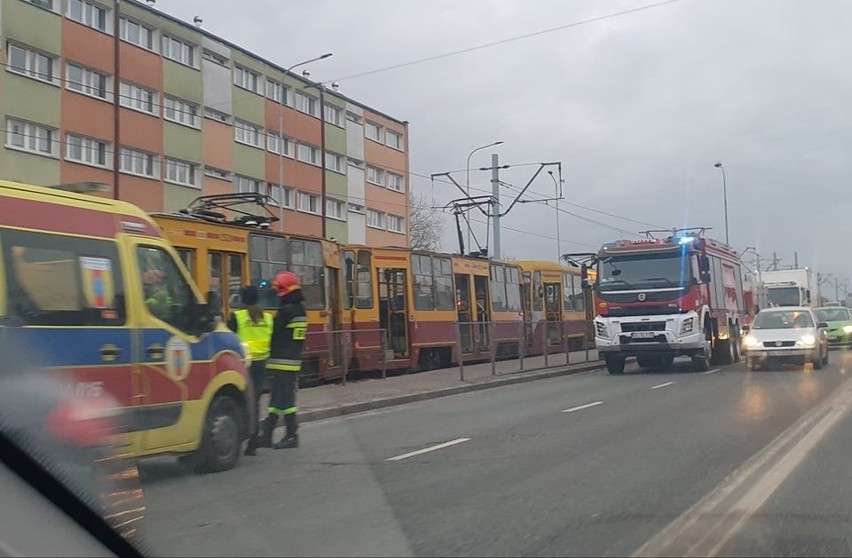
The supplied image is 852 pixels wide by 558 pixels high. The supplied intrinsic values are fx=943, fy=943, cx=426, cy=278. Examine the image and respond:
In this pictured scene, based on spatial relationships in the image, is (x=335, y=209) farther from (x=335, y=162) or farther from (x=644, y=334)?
(x=644, y=334)

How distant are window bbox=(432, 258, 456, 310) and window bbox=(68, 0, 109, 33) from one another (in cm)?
1647

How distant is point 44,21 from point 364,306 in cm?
1701

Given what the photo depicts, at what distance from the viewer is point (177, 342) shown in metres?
8.16

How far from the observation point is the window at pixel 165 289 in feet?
Answer: 25.9

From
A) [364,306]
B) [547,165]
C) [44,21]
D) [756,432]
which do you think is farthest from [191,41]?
[756,432]

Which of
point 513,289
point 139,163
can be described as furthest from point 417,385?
point 139,163

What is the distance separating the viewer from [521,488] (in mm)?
7836

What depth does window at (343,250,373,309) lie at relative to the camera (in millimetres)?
20922

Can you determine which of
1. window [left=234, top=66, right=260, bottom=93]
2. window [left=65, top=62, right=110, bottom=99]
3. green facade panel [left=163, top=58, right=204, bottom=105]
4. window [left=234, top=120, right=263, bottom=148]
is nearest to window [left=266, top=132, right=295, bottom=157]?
window [left=234, top=120, right=263, bottom=148]

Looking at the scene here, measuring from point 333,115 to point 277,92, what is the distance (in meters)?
Result: 5.39

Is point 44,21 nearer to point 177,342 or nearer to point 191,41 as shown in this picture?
point 191,41

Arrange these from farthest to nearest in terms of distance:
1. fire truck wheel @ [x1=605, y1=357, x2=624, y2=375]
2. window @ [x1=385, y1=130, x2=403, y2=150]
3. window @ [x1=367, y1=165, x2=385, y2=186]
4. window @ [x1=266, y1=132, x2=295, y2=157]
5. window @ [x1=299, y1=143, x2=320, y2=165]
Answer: window @ [x1=385, y1=130, x2=403, y2=150] → window @ [x1=367, y1=165, x2=385, y2=186] → window @ [x1=299, y1=143, x2=320, y2=165] → window @ [x1=266, y1=132, x2=295, y2=157] → fire truck wheel @ [x1=605, y1=357, x2=624, y2=375]

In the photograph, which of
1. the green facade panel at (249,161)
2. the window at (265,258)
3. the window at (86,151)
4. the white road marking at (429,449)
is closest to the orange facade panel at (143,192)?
the window at (86,151)

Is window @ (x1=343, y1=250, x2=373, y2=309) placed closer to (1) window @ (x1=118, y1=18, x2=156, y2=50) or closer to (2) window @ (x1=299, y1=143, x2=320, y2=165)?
(1) window @ (x1=118, y1=18, x2=156, y2=50)
